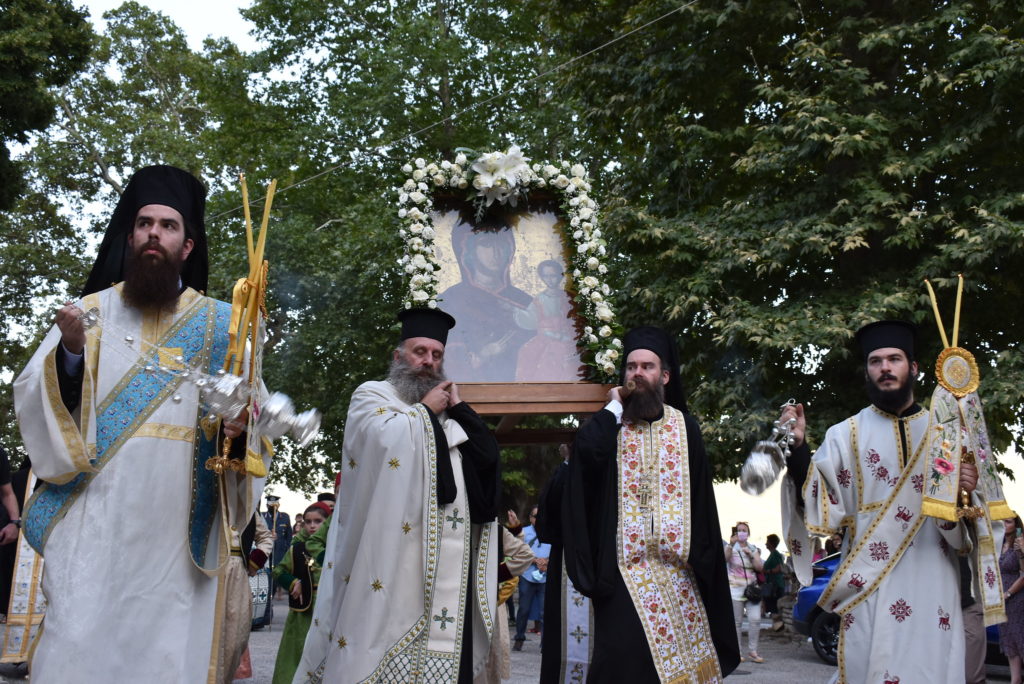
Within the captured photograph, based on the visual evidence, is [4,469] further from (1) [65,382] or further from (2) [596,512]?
(1) [65,382]

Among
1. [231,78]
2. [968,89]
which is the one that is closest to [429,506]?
[968,89]

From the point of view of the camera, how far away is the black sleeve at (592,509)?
22.2ft

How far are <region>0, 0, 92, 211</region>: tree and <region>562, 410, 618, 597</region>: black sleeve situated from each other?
11200 mm

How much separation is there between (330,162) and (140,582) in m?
21.8

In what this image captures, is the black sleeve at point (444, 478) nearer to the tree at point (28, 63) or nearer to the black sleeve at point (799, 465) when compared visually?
the black sleeve at point (799, 465)

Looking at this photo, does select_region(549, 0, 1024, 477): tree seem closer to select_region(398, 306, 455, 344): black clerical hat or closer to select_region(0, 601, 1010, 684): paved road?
select_region(0, 601, 1010, 684): paved road

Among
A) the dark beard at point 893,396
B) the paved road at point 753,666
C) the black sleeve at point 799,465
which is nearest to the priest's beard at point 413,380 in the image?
the black sleeve at point 799,465

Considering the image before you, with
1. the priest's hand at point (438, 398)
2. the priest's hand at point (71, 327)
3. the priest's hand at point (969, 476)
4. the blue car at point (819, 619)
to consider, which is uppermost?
the priest's hand at point (438, 398)

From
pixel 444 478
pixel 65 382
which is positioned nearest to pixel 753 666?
pixel 444 478

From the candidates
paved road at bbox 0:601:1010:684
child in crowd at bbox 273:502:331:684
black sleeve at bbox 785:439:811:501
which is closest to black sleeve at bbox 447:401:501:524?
black sleeve at bbox 785:439:811:501

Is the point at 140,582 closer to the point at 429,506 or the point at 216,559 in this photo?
the point at 216,559

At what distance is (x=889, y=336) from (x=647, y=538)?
6.20 feet

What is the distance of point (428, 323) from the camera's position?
732cm

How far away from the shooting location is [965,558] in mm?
6902
